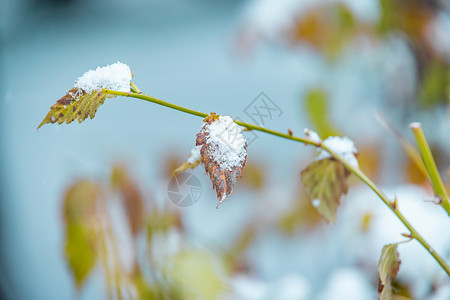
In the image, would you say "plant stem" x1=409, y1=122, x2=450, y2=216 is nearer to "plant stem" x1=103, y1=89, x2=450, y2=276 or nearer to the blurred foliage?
"plant stem" x1=103, y1=89, x2=450, y2=276

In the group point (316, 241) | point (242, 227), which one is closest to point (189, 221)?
point (242, 227)

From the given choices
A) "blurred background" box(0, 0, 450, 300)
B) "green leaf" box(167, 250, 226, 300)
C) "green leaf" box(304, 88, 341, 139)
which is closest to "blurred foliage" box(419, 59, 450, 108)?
"blurred background" box(0, 0, 450, 300)

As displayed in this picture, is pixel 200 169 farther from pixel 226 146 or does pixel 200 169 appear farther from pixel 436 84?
pixel 436 84

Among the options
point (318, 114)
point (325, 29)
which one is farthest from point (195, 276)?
point (325, 29)

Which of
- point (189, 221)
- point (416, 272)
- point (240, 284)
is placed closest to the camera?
point (416, 272)

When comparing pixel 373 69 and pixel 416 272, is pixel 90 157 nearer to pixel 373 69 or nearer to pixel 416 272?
pixel 416 272

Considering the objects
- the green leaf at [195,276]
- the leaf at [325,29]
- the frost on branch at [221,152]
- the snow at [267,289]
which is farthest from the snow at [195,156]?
the leaf at [325,29]
